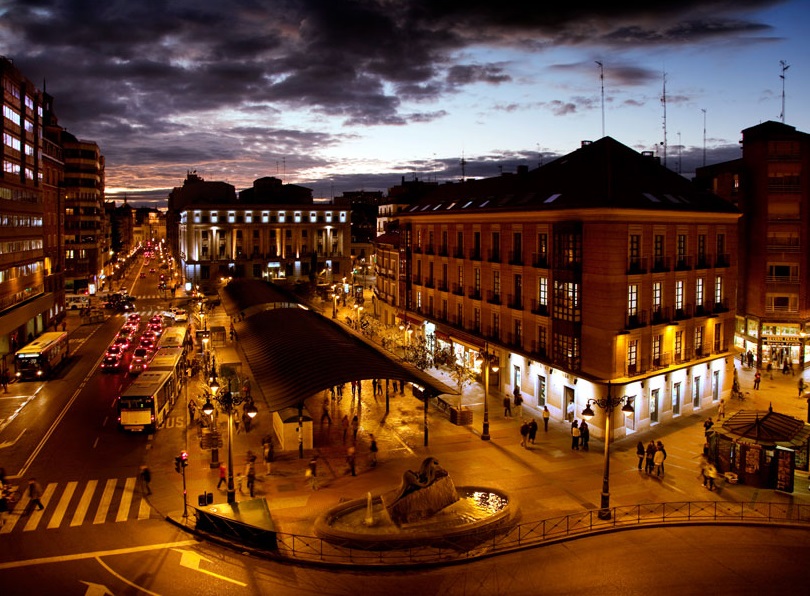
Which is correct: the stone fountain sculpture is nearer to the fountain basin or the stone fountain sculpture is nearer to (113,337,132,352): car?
the fountain basin

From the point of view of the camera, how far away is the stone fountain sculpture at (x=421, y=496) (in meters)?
24.7

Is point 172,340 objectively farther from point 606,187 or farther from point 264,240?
point 264,240

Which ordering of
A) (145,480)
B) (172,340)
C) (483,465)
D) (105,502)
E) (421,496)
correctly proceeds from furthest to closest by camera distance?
(172,340)
(483,465)
(145,480)
(105,502)
(421,496)

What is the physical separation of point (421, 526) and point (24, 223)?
64996mm

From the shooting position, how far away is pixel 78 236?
122438mm

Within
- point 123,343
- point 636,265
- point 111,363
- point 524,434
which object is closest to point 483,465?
point 524,434

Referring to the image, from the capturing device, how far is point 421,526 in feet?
79.5

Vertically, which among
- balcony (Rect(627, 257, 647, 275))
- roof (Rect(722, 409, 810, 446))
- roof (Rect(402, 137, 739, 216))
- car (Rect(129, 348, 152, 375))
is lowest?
car (Rect(129, 348, 152, 375))

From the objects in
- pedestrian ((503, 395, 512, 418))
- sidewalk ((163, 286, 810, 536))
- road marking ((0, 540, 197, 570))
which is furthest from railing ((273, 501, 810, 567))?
pedestrian ((503, 395, 512, 418))

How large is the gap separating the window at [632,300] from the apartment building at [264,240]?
98399 mm

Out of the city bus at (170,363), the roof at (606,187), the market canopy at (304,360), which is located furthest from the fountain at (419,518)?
the city bus at (170,363)

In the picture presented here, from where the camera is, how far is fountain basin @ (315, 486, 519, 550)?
23188mm

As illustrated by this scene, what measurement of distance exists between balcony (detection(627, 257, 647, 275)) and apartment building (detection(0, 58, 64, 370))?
5268 centimetres

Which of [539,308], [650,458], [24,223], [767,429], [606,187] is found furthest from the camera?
[24,223]
